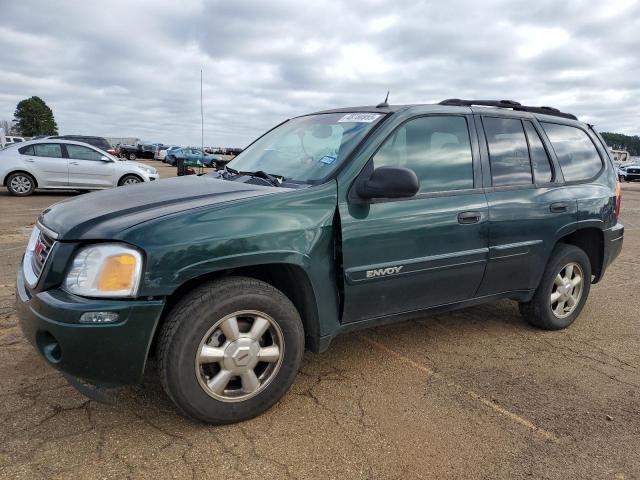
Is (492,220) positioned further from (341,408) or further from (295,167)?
(341,408)

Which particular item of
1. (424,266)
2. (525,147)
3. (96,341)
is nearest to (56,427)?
(96,341)

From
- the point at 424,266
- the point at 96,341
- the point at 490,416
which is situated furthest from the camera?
the point at 424,266

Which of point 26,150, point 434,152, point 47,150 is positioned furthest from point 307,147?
point 26,150

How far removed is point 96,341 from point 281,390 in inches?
39.7

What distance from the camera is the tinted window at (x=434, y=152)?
3311mm

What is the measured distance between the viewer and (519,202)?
3.76m

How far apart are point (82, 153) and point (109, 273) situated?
492 inches

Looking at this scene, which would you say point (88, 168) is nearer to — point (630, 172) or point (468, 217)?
point (468, 217)

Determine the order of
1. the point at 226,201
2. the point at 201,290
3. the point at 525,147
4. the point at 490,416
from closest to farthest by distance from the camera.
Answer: the point at 201,290, the point at 226,201, the point at 490,416, the point at 525,147

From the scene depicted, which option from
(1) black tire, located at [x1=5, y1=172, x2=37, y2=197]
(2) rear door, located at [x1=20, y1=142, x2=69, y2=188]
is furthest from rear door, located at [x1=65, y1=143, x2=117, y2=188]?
(1) black tire, located at [x1=5, y1=172, x2=37, y2=197]

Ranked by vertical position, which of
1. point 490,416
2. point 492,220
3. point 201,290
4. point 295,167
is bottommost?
point 490,416

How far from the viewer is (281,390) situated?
113 inches

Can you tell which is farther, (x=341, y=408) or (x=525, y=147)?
(x=525, y=147)

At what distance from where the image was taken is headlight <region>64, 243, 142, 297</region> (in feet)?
7.91
